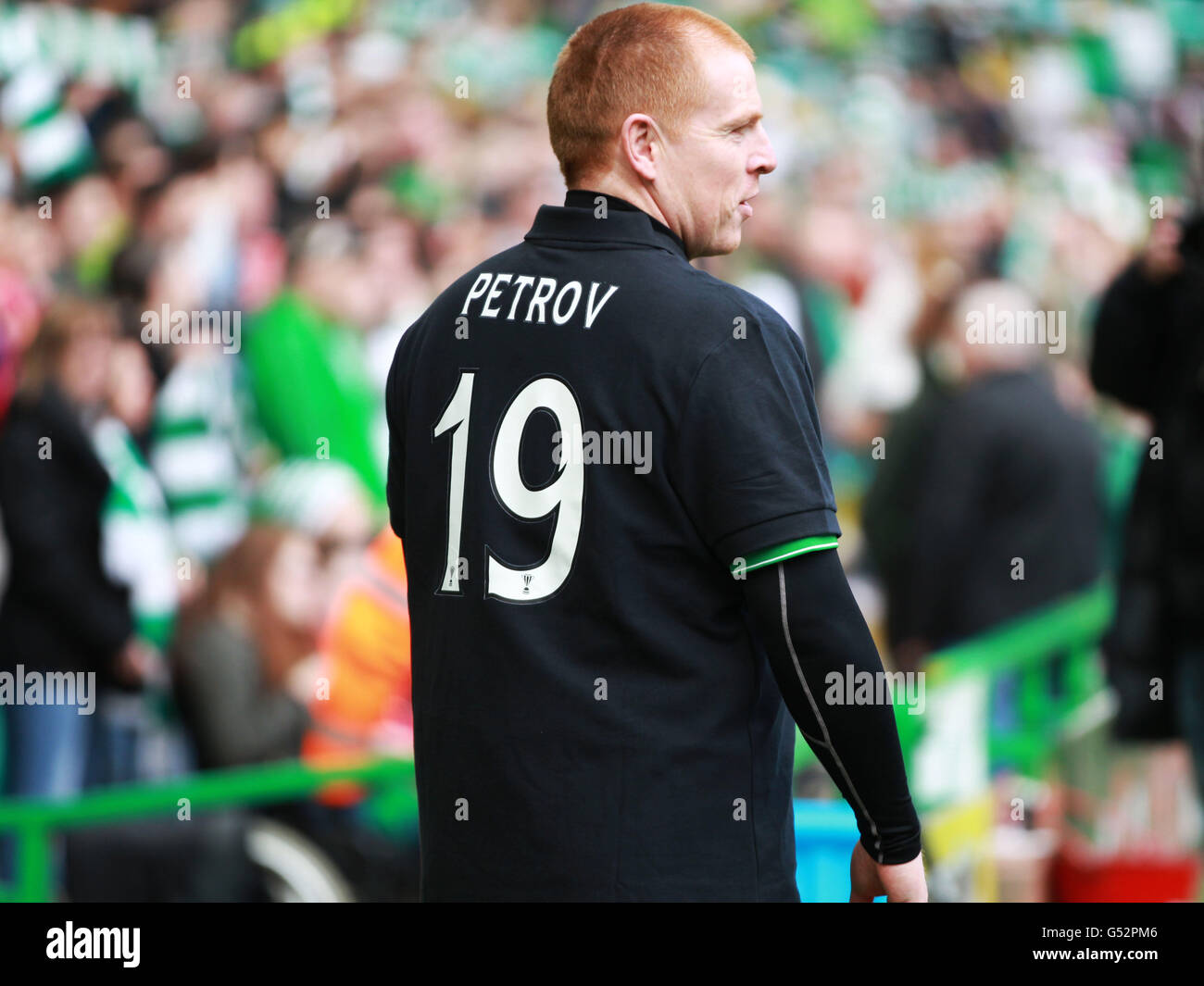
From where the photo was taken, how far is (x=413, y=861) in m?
4.61

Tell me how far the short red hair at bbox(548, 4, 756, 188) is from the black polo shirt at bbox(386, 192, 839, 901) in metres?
0.14

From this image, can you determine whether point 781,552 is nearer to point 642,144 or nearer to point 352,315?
point 642,144

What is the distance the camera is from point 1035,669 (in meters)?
4.96

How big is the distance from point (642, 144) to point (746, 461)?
47cm

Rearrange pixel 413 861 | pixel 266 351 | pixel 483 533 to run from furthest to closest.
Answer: pixel 266 351, pixel 413 861, pixel 483 533

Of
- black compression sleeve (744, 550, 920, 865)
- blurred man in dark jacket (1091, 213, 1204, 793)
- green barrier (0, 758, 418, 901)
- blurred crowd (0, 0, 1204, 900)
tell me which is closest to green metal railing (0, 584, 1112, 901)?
green barrier (0, 758, 418, 901)

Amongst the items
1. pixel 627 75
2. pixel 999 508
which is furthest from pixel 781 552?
pixel 999 508

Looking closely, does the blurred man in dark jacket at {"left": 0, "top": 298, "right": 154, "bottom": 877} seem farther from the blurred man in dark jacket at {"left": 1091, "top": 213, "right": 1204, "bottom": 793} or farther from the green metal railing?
the blurred man in dark jacket at {"left": 1091, "top": 213, "right": 1204, "bottom": 793}

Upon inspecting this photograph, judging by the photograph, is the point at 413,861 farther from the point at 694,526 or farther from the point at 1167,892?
the point at 694,526

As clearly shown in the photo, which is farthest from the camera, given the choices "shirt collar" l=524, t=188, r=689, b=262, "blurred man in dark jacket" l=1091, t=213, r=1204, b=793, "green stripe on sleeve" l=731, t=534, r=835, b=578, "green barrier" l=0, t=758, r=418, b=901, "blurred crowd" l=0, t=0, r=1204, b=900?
"blurred crowd" l=0, t=0, r=1204, b=900

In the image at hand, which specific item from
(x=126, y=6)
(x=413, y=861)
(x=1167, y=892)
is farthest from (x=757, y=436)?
(x=126, y=6)

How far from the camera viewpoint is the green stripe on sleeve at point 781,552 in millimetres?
1828

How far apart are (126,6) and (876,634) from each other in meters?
3.56

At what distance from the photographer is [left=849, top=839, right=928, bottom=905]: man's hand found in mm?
1921
